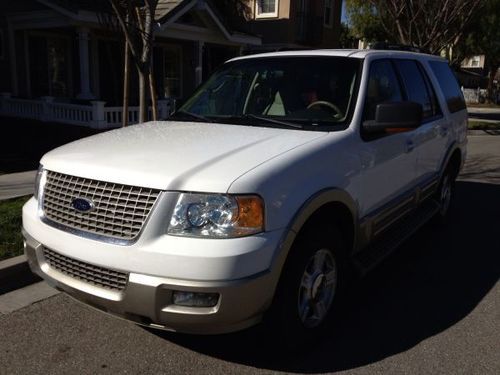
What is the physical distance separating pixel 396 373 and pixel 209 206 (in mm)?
1526

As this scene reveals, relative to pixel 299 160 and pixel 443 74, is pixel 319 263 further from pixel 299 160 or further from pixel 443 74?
pixel 443 74

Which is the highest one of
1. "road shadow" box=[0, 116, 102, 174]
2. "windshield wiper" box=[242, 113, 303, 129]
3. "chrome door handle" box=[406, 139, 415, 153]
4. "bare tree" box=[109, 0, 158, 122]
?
"bare tree" box=[109, 0, 158, 122]

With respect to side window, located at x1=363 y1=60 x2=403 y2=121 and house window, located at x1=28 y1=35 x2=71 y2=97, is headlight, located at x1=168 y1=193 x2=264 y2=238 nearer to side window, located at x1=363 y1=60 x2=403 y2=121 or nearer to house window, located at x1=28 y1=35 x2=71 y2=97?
side window, located at x1=363 y1=60 x2=403 y2=121

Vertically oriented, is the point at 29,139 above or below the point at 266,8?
below

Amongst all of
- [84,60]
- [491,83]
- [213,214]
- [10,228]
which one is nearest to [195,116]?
[213,214]

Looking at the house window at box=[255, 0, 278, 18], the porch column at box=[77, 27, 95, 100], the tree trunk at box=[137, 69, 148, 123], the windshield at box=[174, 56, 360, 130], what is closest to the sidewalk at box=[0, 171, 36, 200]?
the tree trunk at box=[137, 69, 148, 123]

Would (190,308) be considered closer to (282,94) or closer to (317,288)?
(317,288)

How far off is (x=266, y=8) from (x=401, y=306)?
2144 centimetres

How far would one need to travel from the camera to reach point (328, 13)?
83.7 feet

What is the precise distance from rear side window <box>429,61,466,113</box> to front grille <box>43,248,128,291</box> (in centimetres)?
427

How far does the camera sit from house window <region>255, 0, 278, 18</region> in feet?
76.2

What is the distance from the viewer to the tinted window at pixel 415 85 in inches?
191

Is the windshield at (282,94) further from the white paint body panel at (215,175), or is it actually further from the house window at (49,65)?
the house window at (49,65)

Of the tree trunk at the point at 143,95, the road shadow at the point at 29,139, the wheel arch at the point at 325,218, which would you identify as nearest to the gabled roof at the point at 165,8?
the road shadow at the point at 29,139
